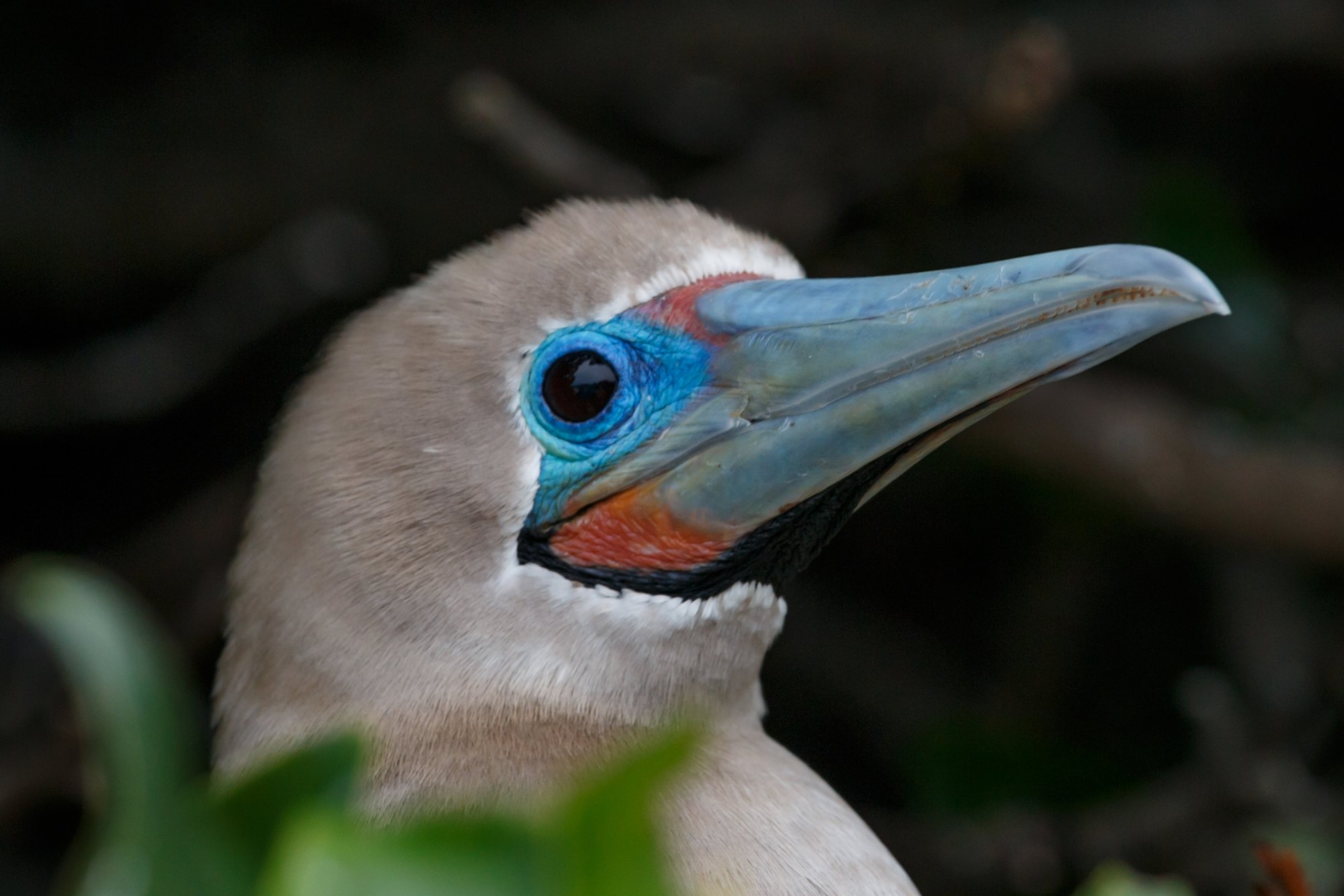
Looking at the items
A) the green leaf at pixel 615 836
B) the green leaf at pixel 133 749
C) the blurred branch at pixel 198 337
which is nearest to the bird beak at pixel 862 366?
the green leaf at pixel 133 749

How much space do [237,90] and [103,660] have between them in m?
3.30

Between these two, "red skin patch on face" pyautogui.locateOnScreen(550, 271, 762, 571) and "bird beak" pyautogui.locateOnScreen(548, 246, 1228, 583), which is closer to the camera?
"bird beak" pyautogui.locateOnScreen(548, 246, 1228, 583)

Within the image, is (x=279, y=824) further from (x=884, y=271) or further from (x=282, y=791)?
(x=884, y=271)

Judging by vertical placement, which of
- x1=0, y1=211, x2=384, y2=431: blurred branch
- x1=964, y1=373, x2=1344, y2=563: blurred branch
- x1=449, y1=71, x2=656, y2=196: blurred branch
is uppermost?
x1=964, y1=373, x2=1344, y2=563: blurred branch

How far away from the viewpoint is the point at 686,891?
204 cm

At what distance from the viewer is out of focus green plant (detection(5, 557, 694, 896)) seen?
4.22 ft

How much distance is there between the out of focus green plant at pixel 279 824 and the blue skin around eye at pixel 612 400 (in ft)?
2.37

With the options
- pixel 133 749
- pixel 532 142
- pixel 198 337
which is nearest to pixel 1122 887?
pixel 133 749

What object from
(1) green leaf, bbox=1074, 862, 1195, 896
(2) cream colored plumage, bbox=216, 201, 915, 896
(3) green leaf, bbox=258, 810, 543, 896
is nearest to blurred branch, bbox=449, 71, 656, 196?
(2) cream colored plumage, bbox=216, 201, 915, 896

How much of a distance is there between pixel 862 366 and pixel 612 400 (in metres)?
0.49

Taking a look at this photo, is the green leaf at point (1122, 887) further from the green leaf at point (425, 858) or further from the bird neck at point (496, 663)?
the green leaf at point (425, 858)

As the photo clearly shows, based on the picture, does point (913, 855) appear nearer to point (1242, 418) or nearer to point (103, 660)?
point (1242, 418)

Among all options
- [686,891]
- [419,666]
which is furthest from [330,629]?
[686,891]

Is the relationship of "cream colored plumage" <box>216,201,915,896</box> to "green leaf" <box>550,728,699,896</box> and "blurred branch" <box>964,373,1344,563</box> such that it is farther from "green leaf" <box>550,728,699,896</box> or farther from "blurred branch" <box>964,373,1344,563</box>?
"blurred branch" <box>964,373,1344,563</box>
